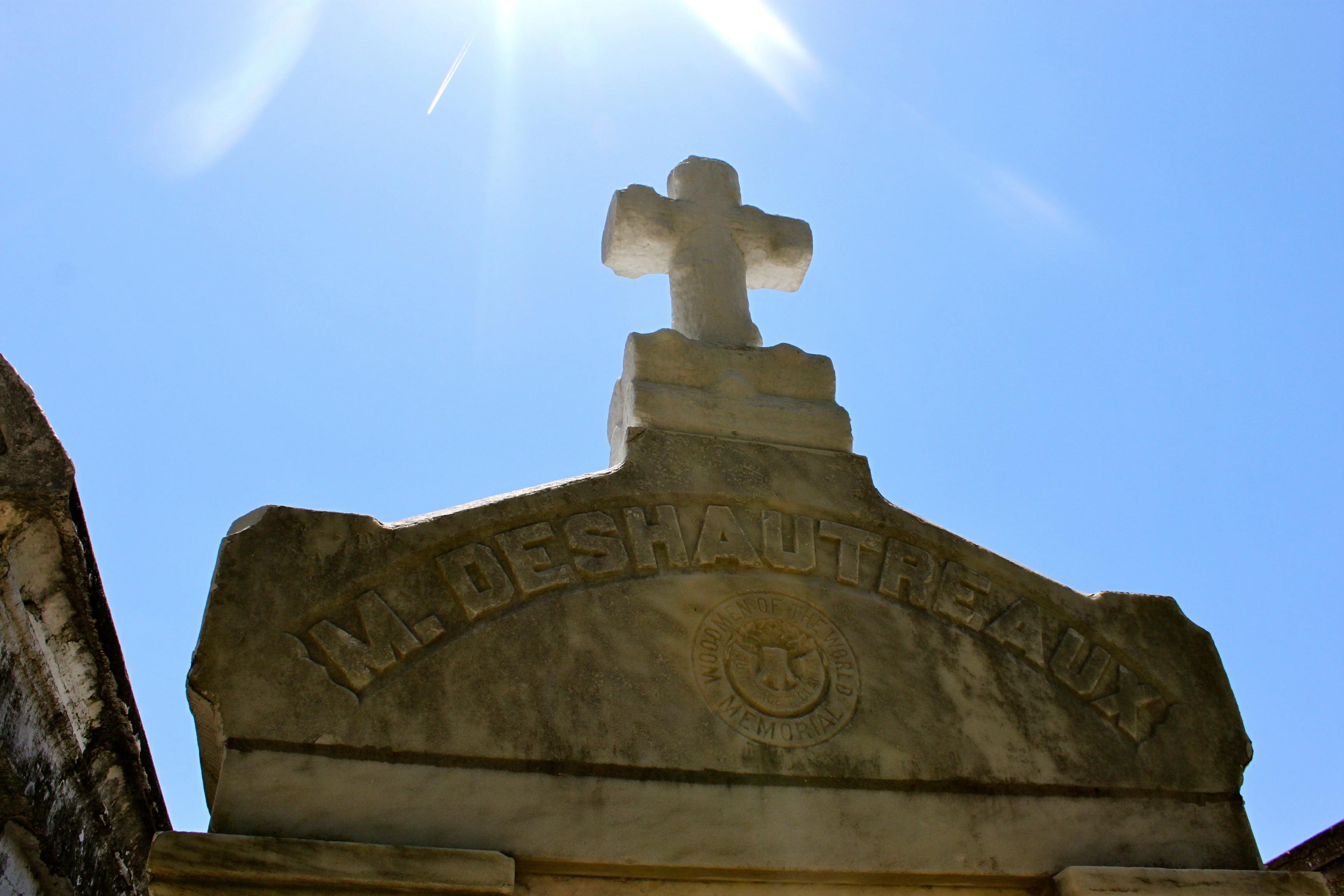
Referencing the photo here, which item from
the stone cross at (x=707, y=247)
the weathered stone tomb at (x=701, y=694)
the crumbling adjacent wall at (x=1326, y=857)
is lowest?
the crumbling adjacent wall at (x=1326, y=857)

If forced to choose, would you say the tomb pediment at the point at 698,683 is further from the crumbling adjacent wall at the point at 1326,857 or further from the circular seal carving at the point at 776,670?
the crumbling adjacent wall at the point at 1326,857

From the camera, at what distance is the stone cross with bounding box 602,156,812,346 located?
14.7 ft

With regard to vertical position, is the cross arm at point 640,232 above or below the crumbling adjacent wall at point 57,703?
above

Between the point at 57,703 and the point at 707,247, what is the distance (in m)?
2.88

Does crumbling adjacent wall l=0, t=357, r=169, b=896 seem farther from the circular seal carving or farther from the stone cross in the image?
the stone cross

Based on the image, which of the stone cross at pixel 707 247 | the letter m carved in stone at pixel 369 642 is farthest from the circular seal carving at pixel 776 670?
the stone cross at pixel 707 247

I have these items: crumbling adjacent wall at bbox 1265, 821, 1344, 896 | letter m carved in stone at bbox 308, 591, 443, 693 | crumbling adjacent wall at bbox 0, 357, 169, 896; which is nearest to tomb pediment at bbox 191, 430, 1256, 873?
letter m carved in stone at bbox 308, 591, 443, 693

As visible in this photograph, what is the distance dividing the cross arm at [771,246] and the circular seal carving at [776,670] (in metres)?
1.80

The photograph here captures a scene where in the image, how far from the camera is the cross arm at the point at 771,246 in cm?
477

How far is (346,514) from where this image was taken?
3283 millimetres

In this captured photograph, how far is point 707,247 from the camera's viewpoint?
4.63 m

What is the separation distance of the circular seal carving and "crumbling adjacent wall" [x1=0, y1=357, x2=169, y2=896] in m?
1.87

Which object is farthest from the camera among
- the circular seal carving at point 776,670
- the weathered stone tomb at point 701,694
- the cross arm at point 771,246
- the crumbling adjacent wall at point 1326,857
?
the cross arm at point 771,246

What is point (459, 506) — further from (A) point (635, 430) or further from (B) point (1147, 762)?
(B) point (1147, 762)
